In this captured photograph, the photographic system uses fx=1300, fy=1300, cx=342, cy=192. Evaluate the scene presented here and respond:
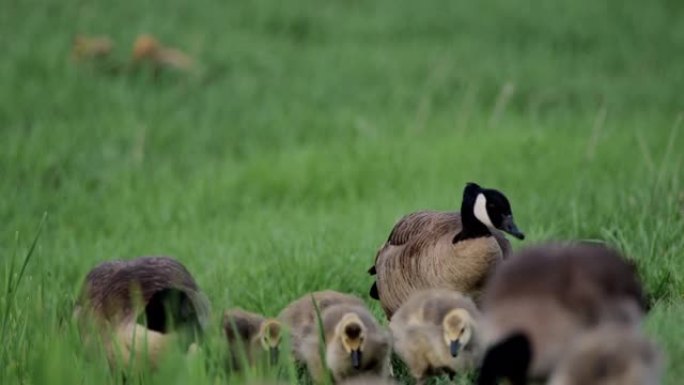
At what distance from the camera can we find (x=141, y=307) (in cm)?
556

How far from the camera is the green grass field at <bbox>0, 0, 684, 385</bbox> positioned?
778 centimetres

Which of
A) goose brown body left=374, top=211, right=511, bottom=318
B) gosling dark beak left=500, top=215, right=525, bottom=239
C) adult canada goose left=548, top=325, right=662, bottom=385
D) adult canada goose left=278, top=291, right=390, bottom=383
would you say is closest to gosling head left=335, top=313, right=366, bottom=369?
adult canada goose left=278, top=291, right=390, bottom=383

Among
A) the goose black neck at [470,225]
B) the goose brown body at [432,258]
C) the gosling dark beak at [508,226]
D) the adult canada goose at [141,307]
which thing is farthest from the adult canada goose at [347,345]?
the gosling dark beak at [508,226]

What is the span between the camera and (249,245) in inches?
361

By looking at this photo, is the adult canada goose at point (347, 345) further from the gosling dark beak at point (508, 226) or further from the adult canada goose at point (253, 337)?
the gosling dark beak at point (508, 226)

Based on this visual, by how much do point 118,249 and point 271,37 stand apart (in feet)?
25.9

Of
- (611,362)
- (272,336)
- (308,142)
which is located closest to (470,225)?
(272,336)

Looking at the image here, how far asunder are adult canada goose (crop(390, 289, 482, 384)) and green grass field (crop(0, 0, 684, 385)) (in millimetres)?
771

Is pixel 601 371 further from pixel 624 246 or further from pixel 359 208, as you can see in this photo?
pixel 359 208

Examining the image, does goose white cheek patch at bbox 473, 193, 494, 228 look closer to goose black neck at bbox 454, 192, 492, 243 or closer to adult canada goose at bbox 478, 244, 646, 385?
goose black neck at bbox 454, 192, 492, 243

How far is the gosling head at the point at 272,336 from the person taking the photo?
5.68m

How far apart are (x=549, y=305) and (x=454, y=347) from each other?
1369mm

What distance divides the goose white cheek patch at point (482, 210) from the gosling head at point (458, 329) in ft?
3.08

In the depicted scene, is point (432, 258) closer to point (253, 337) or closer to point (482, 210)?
point (482, 210)
